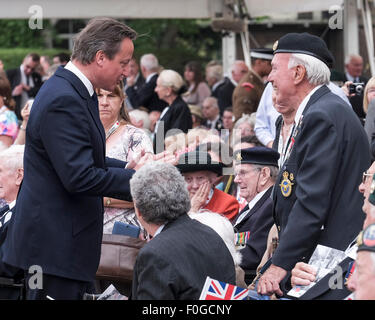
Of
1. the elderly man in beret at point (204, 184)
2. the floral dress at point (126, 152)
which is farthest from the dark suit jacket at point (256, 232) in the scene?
the floral dress at point (126, 152)

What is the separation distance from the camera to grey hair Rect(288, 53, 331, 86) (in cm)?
418

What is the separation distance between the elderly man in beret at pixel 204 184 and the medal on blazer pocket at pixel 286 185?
1570mm

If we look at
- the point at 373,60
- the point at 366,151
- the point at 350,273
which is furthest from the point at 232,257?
the point at 373,60

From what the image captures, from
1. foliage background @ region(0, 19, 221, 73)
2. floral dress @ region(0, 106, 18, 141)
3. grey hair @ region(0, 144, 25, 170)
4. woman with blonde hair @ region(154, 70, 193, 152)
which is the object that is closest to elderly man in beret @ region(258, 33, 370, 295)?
grey hair @ region(0, 144, 25, 170)

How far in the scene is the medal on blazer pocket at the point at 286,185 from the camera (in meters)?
4.05

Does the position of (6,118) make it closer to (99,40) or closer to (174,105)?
(174,105)

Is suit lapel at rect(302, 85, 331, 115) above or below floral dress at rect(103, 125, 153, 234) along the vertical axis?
above

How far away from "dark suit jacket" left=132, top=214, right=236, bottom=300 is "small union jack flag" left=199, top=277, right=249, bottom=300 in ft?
0.17

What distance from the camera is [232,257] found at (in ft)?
12.2

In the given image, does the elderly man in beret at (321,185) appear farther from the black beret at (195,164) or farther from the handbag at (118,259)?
the black beret at (195,164)

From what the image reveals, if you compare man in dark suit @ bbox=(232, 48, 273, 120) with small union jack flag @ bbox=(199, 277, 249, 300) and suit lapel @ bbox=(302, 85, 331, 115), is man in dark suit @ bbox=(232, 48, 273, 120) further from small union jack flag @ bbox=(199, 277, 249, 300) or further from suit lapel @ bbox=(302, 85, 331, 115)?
small union jack flag @ bbox=(199, 277, 249, 300)

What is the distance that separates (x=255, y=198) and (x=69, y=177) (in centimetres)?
223

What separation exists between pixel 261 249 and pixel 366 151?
1317 millimetres

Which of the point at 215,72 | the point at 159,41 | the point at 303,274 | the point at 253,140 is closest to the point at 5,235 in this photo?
the point at 303,274
